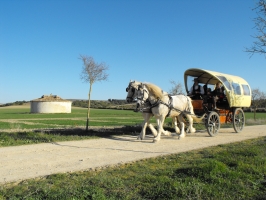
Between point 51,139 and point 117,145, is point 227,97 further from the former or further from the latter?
point 51,139

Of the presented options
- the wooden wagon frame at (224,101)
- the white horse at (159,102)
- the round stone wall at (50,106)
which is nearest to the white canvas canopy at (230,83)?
the wooden wagon frame at (224,101)

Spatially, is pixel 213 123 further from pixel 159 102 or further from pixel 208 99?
pixel 159 102

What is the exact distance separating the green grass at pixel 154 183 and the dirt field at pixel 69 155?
57 centimetres

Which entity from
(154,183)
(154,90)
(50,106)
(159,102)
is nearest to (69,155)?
(154,183)

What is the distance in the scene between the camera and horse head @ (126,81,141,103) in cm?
1021

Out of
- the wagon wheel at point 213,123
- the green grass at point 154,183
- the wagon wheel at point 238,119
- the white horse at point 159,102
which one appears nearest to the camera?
the green grass at point 154,183

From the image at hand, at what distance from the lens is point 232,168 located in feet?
19.1

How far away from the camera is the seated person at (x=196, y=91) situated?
44.2 feet

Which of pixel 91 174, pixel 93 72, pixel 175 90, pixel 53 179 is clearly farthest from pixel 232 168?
pixel 175 90

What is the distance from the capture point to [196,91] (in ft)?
44.3

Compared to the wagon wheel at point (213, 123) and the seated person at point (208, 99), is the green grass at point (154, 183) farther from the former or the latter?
the seated person at point (208, 99)

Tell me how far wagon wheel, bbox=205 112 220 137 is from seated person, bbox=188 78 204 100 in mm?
1168

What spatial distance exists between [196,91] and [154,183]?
367 inches

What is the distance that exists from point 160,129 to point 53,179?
19.4 ft
